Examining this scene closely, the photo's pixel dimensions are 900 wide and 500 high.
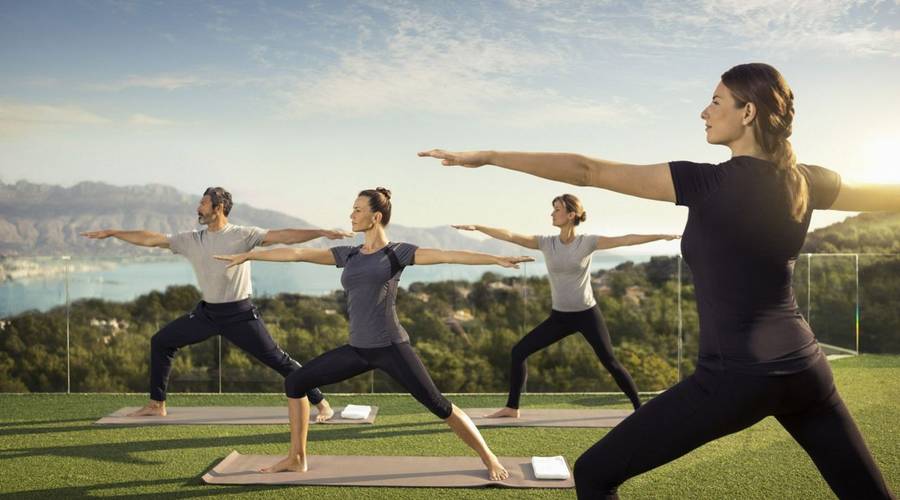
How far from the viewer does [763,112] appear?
214 cm

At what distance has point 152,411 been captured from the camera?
21.8 feet

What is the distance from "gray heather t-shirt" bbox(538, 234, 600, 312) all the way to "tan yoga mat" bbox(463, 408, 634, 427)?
2.96 feet

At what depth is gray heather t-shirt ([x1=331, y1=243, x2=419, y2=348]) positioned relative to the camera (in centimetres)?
459

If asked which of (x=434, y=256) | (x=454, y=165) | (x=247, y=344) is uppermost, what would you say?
(x=454, y=165)

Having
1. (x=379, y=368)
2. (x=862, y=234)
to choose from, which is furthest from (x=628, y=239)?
(x=862, y=234)

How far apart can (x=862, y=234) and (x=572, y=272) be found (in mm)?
24721

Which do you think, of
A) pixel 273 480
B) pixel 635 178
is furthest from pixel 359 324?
pixel 635 178

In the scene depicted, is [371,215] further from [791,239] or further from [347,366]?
[791,239]

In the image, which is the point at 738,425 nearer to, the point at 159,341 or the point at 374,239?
the point at 374,239

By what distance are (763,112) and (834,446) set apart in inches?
35.6

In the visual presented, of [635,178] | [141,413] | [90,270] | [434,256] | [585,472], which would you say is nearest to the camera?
[635,178]

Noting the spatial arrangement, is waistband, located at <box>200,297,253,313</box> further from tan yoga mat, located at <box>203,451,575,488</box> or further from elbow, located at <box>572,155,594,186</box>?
elbow, located at <box>572,155,594,186</box>

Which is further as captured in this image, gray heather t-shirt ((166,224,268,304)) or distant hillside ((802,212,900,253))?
distant hillside ((802,212,900,253))

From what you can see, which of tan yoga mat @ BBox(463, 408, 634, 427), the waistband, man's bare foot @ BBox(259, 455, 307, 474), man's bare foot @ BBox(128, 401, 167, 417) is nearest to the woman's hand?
man's bare foot @ BBox(259, 455, 307, 474)
